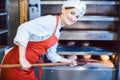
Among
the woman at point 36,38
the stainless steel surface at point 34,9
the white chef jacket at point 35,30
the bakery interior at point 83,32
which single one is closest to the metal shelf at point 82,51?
the bakery interior at point 83,32

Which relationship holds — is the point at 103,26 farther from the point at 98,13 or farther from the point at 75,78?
the point at 75,78

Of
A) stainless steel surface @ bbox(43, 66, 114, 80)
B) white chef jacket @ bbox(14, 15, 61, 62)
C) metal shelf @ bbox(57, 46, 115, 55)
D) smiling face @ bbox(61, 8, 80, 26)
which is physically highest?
smiling face @ bbox(61, 8, 80, 26)

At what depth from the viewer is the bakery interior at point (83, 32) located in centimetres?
284

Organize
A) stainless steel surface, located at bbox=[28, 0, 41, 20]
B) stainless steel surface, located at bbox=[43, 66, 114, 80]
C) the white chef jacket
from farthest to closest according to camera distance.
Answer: stainless steel surface, located at bbox=[43, 66, 114, 80]
stainless steel surface, located at bbox=[28, 0, 41, 20]
the white chef jacket

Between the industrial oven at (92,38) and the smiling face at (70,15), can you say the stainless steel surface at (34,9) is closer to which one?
the industrial oven at (92,38)

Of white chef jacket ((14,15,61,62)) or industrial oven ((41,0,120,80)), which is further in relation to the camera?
industrial oven ((41,0,120,80))

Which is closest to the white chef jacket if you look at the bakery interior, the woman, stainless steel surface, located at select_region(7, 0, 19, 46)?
the woman

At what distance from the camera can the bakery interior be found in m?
2.84

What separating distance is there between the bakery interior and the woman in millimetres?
724

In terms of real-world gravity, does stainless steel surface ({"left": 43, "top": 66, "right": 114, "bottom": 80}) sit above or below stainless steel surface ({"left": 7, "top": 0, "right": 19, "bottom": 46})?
below

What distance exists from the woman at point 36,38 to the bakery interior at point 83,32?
724 mm

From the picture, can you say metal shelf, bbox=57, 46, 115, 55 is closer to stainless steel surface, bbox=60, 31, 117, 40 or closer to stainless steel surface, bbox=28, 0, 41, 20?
stainless steel surface, bbox=60, 31, 117, 40

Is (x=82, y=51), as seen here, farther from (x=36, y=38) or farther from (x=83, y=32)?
(x=36, y=38)

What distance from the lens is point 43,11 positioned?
9.87ft
